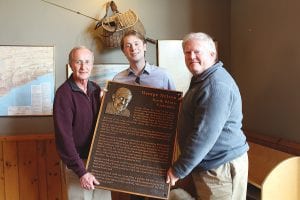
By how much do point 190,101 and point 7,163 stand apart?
1677mm

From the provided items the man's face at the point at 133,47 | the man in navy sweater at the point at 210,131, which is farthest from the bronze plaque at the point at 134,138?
the man's face at the point at 133,47

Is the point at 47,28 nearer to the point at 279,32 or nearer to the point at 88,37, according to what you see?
the point at 88,37

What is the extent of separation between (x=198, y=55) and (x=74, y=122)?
0.80 meters

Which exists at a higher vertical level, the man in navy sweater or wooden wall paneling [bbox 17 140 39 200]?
the man in navy sweater

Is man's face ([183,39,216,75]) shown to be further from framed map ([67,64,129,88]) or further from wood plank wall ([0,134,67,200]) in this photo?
wood plank wall ([0,134,67,200])

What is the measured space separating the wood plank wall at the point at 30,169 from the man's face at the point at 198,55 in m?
1.48

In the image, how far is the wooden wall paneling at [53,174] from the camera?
2.68 meters

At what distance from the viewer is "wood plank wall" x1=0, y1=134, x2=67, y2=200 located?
259 centimetres

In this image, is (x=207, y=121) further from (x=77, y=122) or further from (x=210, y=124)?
(x=77, y=122)

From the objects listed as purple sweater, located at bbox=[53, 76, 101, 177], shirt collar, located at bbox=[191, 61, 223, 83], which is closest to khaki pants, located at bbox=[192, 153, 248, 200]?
shirt collar, located at bbox=[191, 61, 223, 83]

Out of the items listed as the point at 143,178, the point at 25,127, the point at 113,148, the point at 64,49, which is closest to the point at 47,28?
the point at 64,49

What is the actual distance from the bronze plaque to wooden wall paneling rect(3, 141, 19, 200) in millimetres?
1053

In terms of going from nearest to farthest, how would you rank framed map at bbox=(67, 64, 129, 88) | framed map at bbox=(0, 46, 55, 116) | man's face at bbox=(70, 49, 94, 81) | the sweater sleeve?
the sweater sleeve < man's face at bbox=(70, 49, 94, 81) < framed map at bbox=(0, 46, 55, 116) < framed map at bbox=(67, 64, 129, 88)

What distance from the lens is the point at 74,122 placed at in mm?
1921
